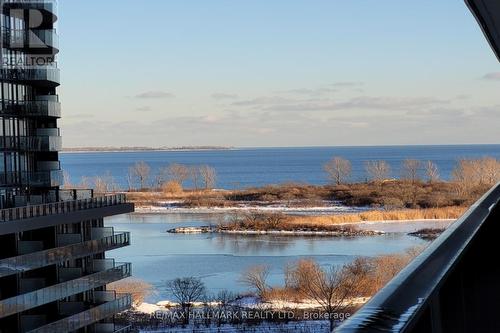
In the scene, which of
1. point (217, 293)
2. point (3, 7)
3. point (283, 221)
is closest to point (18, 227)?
point (3, 7)

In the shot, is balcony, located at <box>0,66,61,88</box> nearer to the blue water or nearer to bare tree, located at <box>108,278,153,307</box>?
bare tree, located at <box>108,278,153,307</box>

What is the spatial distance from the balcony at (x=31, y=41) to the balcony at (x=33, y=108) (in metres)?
1.19

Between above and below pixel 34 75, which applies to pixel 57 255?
below

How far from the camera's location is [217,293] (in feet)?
69.2

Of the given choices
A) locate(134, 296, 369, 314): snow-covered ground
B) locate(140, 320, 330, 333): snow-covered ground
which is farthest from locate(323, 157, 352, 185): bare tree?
locate(140, 320, 330, 333): snow-covered ground

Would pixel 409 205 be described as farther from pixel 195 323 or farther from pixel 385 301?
pixel 385 301

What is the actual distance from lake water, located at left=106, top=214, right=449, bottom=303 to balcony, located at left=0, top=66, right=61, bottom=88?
6.69 meters

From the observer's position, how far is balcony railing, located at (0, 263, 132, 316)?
13.7 m

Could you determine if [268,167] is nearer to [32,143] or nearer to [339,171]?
[339,171]

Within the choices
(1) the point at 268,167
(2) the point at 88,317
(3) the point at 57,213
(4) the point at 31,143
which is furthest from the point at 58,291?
(1) the point at 268,167

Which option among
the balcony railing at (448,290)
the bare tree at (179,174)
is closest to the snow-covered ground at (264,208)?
the bare tree at (179,174)

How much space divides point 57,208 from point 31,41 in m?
3.99

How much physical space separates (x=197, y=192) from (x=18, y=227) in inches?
1569

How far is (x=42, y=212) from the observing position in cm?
1616
